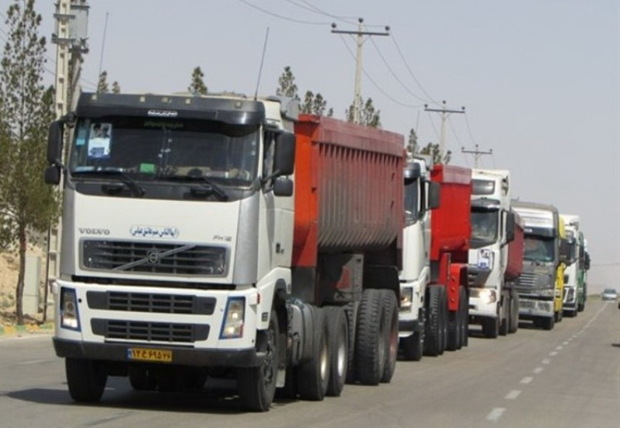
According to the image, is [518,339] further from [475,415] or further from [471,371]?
[475,415]

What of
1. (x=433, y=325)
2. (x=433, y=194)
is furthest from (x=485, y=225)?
(x=433, y=194)

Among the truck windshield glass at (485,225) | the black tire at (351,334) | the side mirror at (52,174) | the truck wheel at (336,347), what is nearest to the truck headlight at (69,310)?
the side mirror at (52,174)

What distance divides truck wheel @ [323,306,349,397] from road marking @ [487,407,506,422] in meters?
2.10

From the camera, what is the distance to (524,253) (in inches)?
2008

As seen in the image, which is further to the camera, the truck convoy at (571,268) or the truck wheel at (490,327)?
the truck convoy at (571,268)

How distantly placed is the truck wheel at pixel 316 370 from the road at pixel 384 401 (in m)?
0.24

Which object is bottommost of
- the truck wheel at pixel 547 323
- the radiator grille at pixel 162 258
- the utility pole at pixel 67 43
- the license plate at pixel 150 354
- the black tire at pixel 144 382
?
the black tire at pixel 144 382

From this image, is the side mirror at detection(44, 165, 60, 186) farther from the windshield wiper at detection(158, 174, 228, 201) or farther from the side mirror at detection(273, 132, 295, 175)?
the side mirror at detection(273, 132, 295, 175)

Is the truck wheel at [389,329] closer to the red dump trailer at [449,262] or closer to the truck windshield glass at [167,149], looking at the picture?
the truck windshield glass at [167,149]

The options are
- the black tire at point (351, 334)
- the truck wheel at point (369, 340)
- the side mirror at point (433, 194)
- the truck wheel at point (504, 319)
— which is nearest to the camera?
the black tire at point (351, 334)

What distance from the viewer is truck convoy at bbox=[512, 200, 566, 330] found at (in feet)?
167

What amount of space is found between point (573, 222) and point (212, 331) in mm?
54720

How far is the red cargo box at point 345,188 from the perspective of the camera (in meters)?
18.2

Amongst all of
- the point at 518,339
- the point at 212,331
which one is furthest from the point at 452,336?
the point at 212,331
